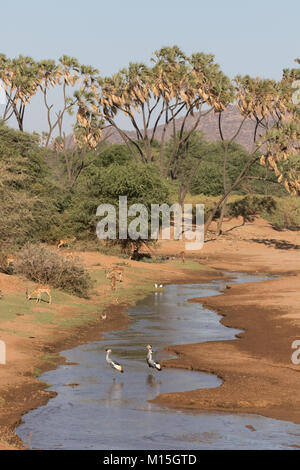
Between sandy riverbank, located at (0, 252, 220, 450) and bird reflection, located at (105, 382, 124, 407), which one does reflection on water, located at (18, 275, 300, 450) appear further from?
sandy riverbank, located at (0, 252, 220, 450)

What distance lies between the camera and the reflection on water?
13.2 metres

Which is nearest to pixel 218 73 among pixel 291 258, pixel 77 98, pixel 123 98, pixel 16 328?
pixel 123 98

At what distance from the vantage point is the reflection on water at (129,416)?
521 inches

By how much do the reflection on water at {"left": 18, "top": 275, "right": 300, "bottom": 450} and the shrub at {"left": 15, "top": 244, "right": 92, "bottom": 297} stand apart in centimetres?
929

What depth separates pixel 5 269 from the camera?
109 feet

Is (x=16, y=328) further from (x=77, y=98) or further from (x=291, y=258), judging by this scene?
(x=77, y=98)

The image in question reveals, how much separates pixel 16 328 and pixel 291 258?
39.6 meters

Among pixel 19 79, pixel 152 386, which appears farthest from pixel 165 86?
pixel 152 386

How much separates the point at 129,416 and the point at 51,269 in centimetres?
1811

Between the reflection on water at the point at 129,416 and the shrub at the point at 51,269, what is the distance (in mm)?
9295

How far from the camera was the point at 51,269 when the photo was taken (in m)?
32.5

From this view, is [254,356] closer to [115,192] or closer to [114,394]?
[114,394]

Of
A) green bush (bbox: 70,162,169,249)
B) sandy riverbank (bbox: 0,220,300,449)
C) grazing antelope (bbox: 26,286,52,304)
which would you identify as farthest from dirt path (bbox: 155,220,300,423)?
green bush (bbox: 70,162,169,249)
